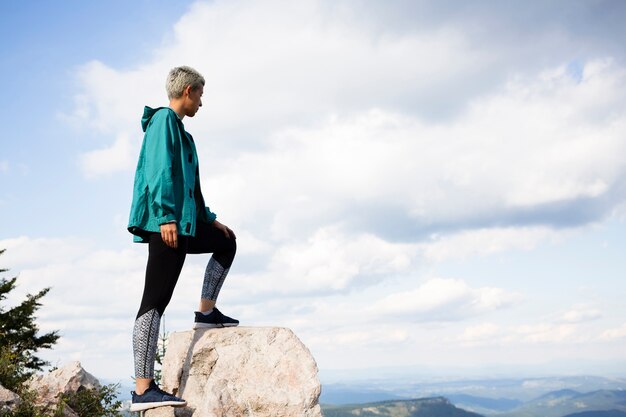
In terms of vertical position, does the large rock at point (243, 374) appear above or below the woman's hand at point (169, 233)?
below

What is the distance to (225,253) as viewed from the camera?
7.93 metres

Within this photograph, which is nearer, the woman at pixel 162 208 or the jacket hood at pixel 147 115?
the woman at pixel 162 208

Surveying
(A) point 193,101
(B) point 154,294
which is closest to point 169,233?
(B) point 154,294

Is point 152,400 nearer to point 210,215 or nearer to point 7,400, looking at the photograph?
point 210,215

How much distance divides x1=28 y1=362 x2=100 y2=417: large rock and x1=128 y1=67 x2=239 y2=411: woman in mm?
6968

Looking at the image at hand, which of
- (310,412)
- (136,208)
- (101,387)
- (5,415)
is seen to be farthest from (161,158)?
(101,387)

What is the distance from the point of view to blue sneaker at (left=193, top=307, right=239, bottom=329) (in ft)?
26.6

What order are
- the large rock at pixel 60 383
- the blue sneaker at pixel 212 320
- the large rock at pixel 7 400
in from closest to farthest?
the blue sneaker at pixel 212 320, the large rock at pixel 7 400, the large rock at pixel 60 383

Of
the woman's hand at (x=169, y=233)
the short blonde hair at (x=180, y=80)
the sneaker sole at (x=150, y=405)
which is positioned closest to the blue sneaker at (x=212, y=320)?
the sneaker sole at (x=150, y=405)

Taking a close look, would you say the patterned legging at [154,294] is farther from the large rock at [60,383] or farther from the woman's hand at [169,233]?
the large rock at [60,383]

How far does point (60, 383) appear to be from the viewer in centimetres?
1314

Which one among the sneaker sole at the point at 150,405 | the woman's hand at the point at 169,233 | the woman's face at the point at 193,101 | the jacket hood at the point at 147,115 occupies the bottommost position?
the sneaker sole at the point at 150,405

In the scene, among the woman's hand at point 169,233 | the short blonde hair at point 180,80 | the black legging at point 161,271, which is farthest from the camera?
the short blonde hair at point 180,80

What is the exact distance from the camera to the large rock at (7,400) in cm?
1106
